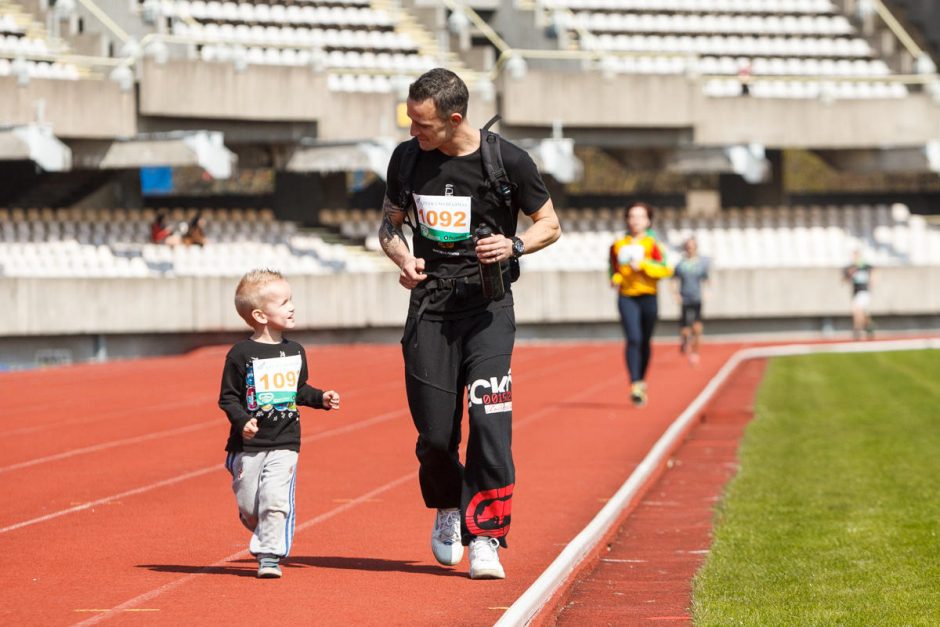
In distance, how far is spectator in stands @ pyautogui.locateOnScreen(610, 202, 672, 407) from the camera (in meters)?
15.7

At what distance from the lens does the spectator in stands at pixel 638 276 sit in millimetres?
15727

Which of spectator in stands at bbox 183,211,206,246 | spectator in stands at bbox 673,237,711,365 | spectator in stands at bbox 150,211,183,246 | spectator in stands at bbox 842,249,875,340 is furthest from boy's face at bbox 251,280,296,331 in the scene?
spectator in stands at bbox 842,249,875,340

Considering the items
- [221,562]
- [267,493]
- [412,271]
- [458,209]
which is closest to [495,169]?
[458,209]

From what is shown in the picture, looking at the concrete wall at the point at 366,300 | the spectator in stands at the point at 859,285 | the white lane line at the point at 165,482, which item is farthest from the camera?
the spectator in stands at the point at 859,285

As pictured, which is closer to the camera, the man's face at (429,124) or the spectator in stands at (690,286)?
the man's face at (429,124)

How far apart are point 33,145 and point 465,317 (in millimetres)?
22464

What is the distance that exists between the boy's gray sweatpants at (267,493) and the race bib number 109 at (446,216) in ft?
3.69

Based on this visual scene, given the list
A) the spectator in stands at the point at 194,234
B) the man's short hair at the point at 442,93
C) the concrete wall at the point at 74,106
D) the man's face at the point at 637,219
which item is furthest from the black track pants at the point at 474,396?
the spectator in stands at the point at 194,234

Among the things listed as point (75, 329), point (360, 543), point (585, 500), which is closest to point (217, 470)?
point (585, 500)

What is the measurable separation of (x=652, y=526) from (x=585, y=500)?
0.99 m

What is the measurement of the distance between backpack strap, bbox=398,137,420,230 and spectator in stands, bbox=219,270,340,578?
63cm

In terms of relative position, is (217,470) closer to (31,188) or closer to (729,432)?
(729,432)

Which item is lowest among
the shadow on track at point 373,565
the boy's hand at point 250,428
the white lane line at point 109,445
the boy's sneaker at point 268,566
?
the white lane line at point 109,445

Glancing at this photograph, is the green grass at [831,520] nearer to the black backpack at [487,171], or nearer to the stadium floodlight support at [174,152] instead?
the black backpack at [487,171]
